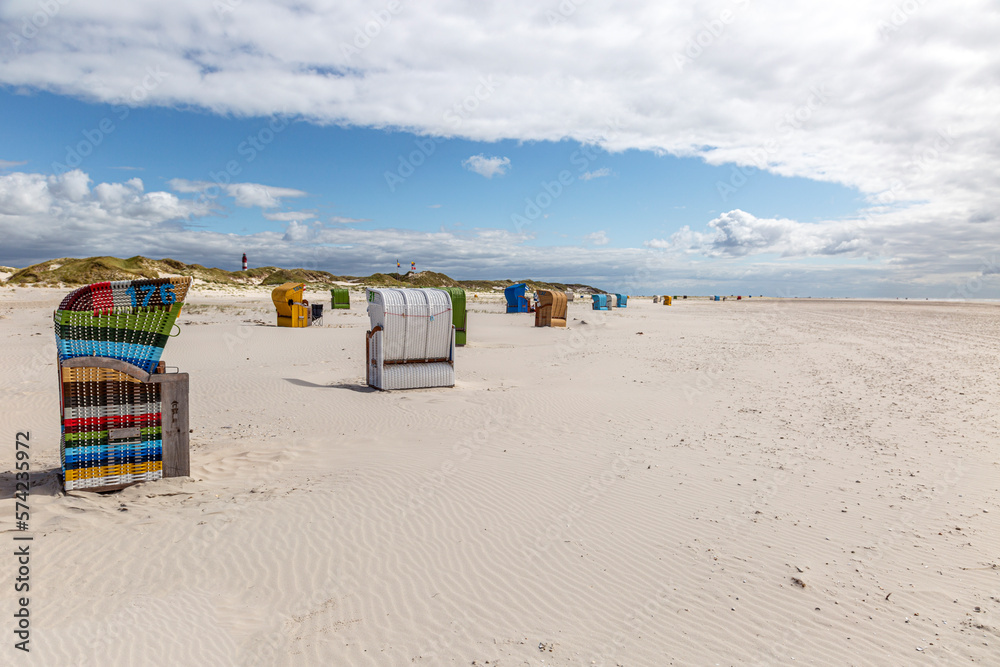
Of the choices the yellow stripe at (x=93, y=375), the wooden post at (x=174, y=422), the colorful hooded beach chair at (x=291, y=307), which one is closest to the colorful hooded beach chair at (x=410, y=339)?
the wooden post at (x=174, y=422)

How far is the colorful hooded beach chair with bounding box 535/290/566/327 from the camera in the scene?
100 ft

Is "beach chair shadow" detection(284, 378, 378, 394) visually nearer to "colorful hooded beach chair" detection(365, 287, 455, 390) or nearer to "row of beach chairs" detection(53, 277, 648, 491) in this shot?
"colorful hooded beach chair" detection(365, 287, 455, 390)

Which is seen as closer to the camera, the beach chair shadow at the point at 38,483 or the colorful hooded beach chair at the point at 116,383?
the colorful hooded beach chair at the point at 116,383

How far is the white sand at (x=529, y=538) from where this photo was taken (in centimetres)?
370

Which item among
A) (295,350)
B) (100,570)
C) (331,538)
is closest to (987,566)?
(331,538)

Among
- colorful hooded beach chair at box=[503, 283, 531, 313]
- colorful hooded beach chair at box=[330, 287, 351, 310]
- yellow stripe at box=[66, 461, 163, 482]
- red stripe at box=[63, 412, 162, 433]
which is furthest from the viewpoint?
colorful hooded beach chair at box=[503, 283, 531, 313]

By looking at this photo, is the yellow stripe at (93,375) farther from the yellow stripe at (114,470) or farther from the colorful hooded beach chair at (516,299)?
the colorful hooded beach chair at (516,299)

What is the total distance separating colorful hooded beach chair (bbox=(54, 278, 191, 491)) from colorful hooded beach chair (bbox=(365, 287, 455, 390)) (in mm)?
5899

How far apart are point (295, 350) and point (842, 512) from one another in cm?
1707

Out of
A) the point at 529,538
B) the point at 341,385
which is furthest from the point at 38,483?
the point at 341,385

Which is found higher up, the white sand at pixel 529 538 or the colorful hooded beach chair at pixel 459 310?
the colorful hooded beach chair at pixel 459 310

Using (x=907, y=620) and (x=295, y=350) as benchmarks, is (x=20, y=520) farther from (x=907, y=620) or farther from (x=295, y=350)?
(x=295, y=350)

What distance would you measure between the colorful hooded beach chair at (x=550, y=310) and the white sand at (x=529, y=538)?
766 inches

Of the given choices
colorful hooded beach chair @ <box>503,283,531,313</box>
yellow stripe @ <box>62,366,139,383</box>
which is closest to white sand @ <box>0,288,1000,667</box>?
yellow stripe @ <box>62,366,139,383</box>
